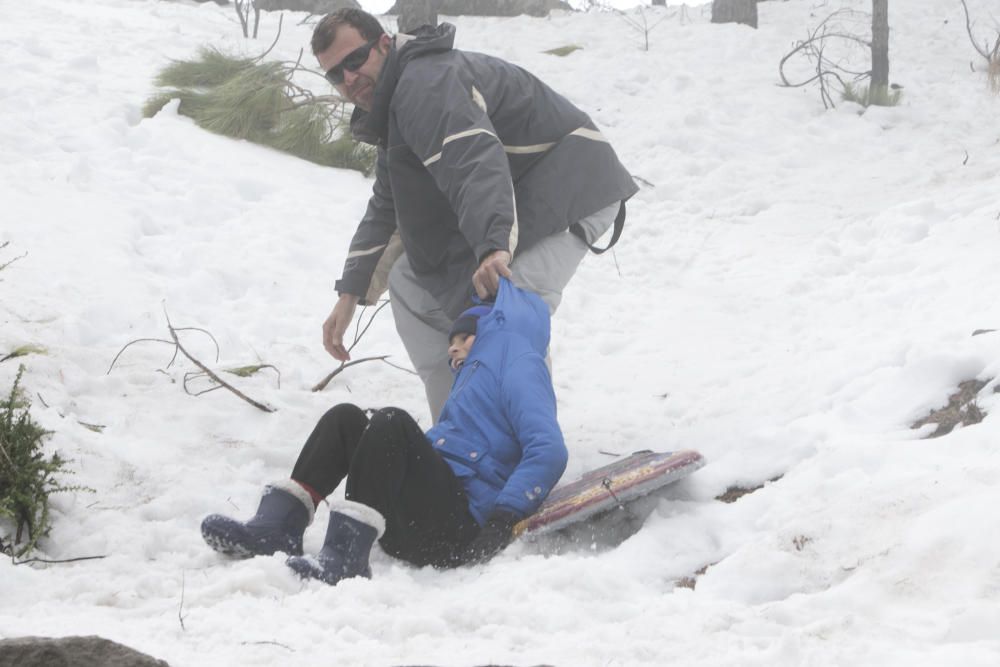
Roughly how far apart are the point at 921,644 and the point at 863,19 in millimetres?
10669

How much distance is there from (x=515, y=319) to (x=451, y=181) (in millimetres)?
502

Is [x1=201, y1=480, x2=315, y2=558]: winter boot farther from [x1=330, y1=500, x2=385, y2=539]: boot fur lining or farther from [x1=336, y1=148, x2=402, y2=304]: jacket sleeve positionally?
[x1=336, y1=148, x2=402, y2=304]: jacket sleeve

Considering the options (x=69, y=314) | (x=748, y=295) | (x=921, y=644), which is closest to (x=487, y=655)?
(x=921, y=644)

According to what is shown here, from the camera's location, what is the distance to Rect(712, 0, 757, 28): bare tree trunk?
36.7 feet

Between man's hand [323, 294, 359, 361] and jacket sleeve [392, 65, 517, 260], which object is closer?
jacket sleeve [392, 65, 517, 260]

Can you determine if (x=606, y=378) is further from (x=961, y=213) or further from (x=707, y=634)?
(x=707, y=634)

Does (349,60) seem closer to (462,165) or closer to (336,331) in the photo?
(462,165)

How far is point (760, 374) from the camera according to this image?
458 centimetres

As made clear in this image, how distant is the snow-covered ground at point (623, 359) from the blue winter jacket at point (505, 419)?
0.27 meters

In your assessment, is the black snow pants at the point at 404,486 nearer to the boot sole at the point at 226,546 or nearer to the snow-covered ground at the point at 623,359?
the snow-covered ground at the point at 623,359

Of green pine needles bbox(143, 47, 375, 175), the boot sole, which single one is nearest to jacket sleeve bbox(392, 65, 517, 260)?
the boot sole

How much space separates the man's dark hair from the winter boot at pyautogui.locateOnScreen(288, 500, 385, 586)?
1581 millimetres

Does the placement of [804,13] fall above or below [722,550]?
below

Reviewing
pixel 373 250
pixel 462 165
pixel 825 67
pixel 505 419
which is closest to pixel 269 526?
pixel 505 419
